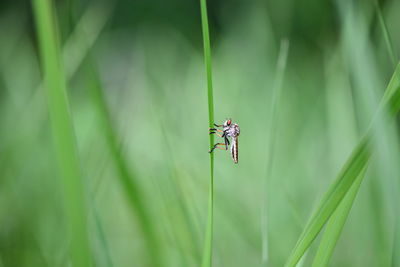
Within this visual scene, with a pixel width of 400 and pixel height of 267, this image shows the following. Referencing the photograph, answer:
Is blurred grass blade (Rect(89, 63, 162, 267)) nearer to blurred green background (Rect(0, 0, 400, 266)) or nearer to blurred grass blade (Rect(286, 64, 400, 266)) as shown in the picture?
blurred green background (Rect(0, 0, 400, 266))

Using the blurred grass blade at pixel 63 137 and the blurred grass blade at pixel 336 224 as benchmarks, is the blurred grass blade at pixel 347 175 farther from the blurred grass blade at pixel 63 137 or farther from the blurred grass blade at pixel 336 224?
the blurred grass blade at pixel 63 137

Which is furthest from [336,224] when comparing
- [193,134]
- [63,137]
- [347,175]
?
[193,134]

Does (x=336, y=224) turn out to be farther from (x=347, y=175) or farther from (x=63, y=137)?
(x=63, y=137)

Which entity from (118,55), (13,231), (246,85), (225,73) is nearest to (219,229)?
(13,231)

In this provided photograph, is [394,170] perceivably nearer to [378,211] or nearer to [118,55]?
[378,211]

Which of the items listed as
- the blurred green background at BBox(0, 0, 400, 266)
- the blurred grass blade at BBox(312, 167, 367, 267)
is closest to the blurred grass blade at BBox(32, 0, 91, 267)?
the blurred green background at BBox(0, 0, 400, 266)

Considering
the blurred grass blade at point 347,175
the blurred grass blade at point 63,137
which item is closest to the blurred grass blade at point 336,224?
the blurred grass blade at point 347,175
